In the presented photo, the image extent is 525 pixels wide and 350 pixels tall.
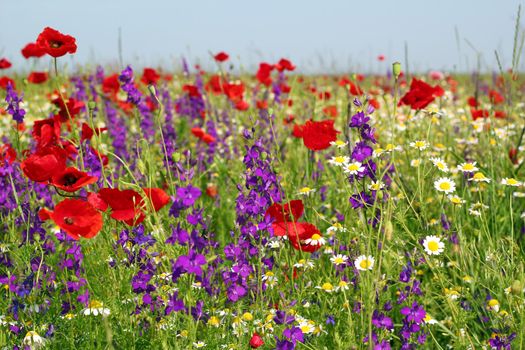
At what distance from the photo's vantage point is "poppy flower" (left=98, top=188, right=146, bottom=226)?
6.19 ft

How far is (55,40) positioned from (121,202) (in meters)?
0.97

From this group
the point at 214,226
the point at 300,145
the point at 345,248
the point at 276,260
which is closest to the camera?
the point at 276,260

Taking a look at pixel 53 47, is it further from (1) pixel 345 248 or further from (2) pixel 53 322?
(1) pixel 345 248

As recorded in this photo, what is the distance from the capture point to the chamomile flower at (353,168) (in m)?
2.13

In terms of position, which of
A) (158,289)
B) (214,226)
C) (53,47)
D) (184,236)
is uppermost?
(53,47)

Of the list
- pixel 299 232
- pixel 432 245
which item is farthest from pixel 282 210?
pixel 432 245

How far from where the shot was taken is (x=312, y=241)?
2.17 metres

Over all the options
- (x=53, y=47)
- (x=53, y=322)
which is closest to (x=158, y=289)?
(x=53, y=322)

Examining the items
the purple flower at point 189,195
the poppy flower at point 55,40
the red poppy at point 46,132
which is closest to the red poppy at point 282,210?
the purple flower at point 189,195

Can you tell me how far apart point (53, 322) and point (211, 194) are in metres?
1.71

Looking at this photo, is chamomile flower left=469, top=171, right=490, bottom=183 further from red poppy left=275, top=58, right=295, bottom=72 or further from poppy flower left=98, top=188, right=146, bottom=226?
red poppy left=275, top=58, right=295, bottom=72

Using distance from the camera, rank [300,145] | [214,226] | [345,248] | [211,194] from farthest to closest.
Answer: [300,145] → [211,194] → [214,226] → [345,248]

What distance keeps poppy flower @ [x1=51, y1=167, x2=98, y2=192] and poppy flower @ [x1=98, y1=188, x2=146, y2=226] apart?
0.27ft

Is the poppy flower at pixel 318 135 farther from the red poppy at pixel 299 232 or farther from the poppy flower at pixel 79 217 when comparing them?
the poppy flower at pixel 79 217
